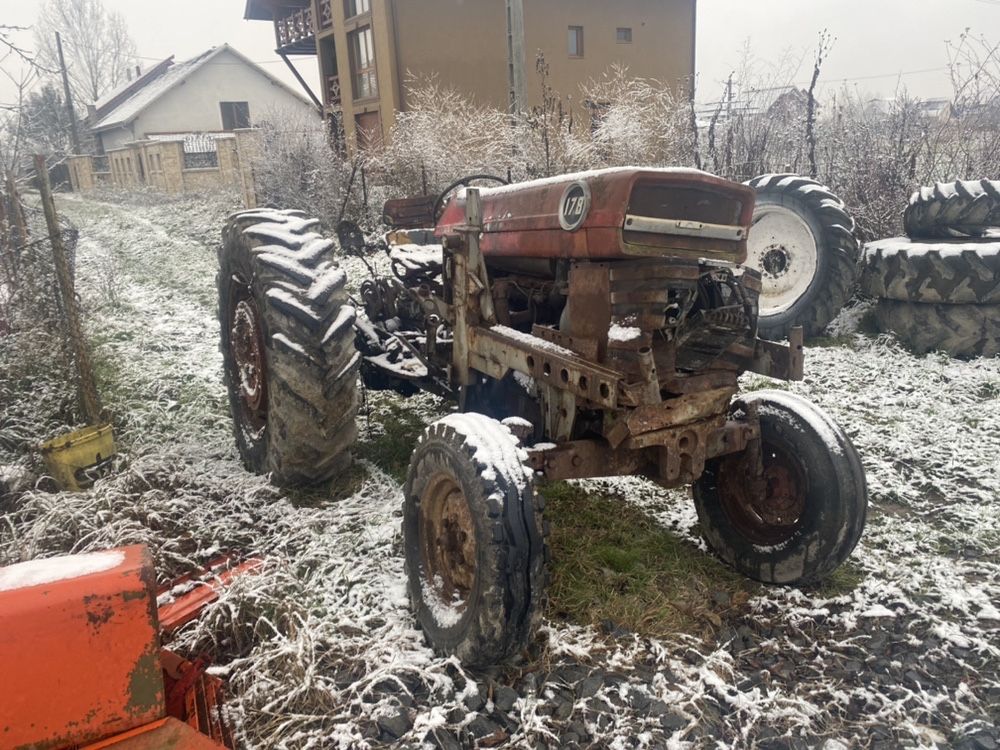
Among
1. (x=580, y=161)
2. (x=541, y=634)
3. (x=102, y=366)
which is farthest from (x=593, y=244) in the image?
(x=580, y=161)


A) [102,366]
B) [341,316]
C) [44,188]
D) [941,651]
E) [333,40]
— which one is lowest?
[941,651]

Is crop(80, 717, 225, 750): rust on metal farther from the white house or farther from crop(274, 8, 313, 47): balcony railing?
the white house

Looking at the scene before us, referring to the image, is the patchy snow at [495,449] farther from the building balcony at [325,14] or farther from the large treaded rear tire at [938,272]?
the building balcony at [325,14]

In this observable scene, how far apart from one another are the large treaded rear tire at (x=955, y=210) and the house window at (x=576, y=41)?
1655 cm

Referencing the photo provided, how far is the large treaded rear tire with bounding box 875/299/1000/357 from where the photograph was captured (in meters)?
5.54

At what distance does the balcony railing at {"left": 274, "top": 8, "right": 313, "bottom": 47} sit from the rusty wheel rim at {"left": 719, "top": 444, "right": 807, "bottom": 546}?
78.9 feet

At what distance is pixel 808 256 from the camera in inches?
243

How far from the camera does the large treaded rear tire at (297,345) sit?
3264 millimetres

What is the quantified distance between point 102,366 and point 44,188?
6.39 ft

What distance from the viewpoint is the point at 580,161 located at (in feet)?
35.3

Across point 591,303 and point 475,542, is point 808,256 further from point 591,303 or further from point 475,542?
point 475,542

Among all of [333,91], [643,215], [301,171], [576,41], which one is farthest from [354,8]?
[643,215]

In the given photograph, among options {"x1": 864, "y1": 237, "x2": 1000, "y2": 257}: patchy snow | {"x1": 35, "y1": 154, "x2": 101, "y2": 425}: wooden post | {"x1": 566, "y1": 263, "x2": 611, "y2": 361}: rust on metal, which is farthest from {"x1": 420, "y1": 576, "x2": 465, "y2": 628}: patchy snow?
{"x1": 864, "y1": 237, "x2": 1000, "y2": 257}: patchy snow

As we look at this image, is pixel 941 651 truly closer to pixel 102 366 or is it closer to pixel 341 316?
pixel 341 316
